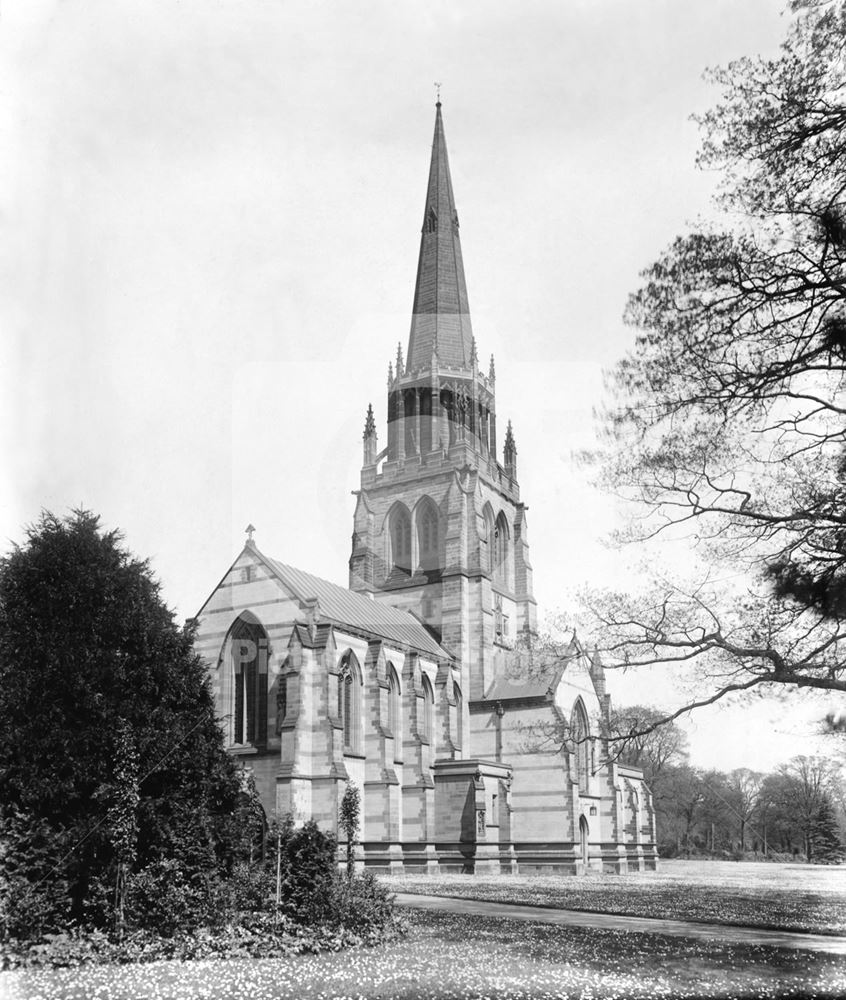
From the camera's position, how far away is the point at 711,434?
49.6 feet

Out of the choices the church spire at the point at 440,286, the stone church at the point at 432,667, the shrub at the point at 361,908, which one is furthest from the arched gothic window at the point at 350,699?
the shrub at the point at 361,908

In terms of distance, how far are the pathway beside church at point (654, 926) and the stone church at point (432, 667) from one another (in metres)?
8.29

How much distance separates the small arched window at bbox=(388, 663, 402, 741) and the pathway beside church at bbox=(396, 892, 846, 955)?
19.1 metres

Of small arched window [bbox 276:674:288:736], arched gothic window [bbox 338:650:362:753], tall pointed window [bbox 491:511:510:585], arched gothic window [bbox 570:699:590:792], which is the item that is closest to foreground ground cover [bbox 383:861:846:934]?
arched gothic window [bbox 338:650:362:753]

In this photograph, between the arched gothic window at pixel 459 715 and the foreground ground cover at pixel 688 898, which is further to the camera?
the arched gothic window at pixel 459 715

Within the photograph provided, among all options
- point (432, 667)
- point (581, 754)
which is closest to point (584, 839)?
point (581, 754)

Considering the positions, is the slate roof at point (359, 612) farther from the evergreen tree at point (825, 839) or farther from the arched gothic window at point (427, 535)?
the evergreen tree at point (825, 839)

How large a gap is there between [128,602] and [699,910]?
13315mm

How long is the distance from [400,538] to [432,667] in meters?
9.26

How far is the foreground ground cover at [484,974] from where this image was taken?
11.3 m

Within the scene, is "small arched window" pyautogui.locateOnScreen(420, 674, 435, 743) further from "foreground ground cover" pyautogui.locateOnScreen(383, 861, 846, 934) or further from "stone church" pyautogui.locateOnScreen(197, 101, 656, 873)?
"foreground ground cover" pyautogui.locateOnScreen(383, 861, 846, 934)

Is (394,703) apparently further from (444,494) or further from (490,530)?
(490,530)

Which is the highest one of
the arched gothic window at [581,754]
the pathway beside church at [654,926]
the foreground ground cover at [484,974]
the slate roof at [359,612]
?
the slate roof at [359,612]

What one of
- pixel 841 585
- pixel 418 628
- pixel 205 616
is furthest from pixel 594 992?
pixel 418 628
